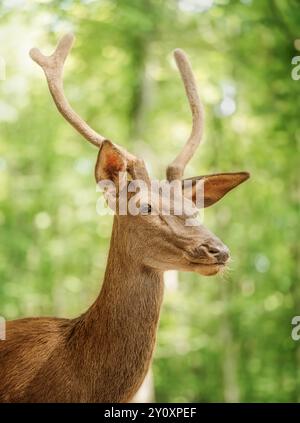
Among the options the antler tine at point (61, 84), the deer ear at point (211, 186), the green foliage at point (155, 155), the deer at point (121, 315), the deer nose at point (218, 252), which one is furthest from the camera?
the green foliage at point (155, 155)

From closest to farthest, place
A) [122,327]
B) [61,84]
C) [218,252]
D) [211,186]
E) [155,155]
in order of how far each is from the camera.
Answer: [218,252], [122,327], [211,186], [61,84], [155,155]

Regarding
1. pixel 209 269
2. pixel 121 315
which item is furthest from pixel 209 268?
pixel 121 315

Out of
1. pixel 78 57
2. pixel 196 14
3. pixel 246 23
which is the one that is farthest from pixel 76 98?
pixel 246 23

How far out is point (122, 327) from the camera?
347 centimetres

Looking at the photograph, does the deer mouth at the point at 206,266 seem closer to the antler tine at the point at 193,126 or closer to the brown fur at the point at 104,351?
the brown fur at the point at 104,351

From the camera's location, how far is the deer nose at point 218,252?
3.24m

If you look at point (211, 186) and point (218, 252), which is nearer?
point (218, 252)

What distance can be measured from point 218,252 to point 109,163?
66 cm

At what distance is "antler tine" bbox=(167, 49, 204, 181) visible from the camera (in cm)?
374

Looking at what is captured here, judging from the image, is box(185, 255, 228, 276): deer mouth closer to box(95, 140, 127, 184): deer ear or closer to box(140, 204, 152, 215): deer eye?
box(140, 204, 152, 215): deer eye

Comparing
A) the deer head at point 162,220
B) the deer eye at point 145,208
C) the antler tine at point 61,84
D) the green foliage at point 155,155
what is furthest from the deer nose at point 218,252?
the green foliage at point 155,155

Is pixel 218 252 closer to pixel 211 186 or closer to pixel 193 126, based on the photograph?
pixel 211 186

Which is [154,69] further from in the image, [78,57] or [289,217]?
[289,217]
